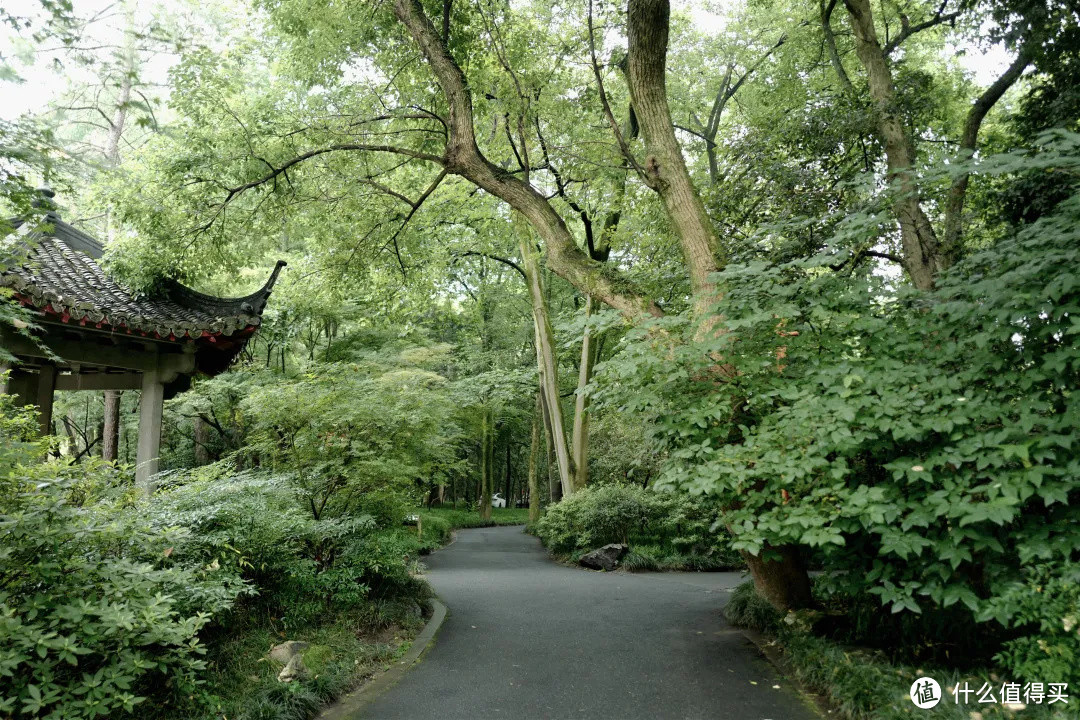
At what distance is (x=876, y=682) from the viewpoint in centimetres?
402

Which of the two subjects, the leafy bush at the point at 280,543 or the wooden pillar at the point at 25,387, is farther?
the wooden pillar at the point at 25,387

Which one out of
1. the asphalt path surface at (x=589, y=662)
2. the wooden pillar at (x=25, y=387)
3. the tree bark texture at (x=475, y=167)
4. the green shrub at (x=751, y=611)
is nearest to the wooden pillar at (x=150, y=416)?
the wooden pillar at (x=25, y=387)

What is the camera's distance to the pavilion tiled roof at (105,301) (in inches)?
235

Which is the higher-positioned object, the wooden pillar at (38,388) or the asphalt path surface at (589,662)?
the wooden pillar at (38,388)

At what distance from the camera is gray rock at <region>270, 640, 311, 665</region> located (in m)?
4.46

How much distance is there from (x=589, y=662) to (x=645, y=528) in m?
7.65

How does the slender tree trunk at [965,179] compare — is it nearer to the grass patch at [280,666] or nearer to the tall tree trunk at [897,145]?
the tall tree trunk at [897,145]

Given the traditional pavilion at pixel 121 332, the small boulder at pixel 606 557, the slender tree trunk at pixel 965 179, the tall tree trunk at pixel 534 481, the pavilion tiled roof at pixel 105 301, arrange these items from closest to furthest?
1. the pavilion tiled roof at pixel 105 301
2. the traditional pavilion at pixel 121 332
3. the slender tree trunk at pixel 965 179
4. the small boulder at pixel 606 557
5. the tall tree trunk at pixel 534 481

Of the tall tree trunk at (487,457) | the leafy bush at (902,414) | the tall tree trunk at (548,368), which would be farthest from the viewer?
the tall tree trunk at (487,457)

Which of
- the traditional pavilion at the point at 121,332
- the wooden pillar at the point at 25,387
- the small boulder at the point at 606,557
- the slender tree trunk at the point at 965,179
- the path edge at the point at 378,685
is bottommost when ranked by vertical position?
the small boulder at the point at 606,557

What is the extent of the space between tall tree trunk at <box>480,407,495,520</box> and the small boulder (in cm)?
925

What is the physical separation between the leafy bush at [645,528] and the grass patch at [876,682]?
6.64m

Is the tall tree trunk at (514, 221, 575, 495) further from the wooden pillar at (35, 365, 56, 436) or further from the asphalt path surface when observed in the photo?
the wooden pillar at (35, 365, 56, 436)

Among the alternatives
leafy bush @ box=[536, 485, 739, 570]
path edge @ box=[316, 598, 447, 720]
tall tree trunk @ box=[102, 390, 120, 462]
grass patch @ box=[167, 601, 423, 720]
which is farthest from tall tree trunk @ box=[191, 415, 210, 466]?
grass patch @ box=[167, 601, 423, 720]
